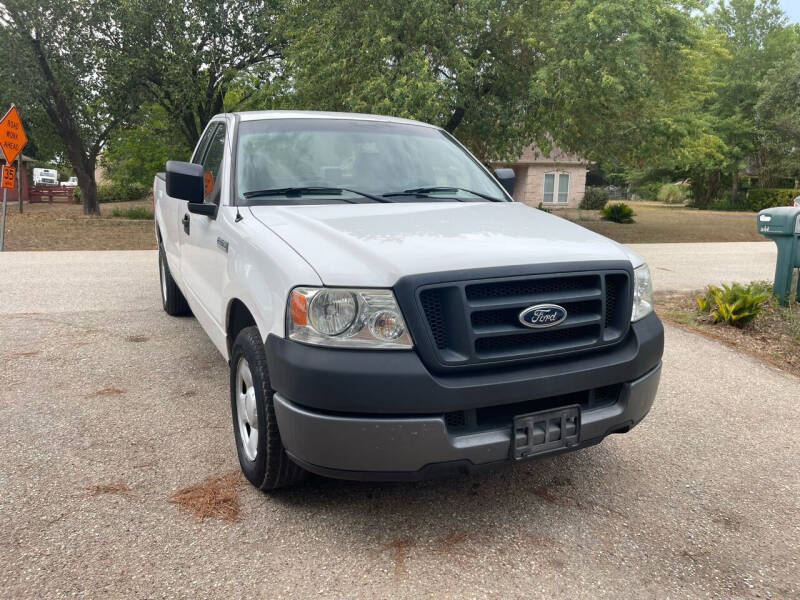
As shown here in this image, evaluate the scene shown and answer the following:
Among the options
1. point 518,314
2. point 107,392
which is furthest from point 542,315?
point 107,392

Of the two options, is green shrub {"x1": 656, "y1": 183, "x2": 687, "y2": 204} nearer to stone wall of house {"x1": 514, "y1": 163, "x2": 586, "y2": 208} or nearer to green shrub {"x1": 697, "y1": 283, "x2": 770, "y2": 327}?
stone wall of house {"x1": 514, "y1": 163, "x2": 586, "y2": 208}

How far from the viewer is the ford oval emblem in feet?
8.75

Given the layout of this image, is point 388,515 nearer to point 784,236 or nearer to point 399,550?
point 399,550

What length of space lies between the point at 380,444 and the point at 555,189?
38.9 meters

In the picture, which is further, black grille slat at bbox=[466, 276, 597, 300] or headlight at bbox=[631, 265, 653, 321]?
headlight at bbox=[631, 265, 653, 321]

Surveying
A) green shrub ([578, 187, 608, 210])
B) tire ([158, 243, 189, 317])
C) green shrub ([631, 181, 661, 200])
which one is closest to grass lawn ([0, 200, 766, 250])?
tire ([158, 243, 189, 317])

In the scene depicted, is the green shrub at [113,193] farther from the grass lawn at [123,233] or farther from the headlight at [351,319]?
the headlight at [351,319]

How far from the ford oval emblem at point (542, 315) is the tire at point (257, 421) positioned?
112cm

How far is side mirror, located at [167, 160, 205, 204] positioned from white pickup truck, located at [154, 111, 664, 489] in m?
0.29

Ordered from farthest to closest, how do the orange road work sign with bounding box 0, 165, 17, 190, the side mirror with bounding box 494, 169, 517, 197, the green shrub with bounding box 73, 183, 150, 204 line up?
the green shrub with bounding box 73, 183, 150, 204
the orange road work sign with bounding box 0, 165, 17, 190
the side mirror with bounding box 494, 169, 517, 197

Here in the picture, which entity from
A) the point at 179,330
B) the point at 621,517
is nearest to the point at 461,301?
the point at 621,517

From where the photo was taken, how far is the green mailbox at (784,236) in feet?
23.2

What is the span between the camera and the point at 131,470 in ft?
11.2

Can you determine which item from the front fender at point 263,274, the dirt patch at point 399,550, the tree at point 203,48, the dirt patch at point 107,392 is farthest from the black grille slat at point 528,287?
the tree at point 203,48
